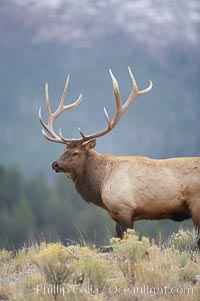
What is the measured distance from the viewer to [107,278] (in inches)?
301

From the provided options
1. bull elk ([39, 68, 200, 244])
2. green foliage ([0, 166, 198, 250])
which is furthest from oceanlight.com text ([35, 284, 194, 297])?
green foliage ([0, 166, 198, 250])

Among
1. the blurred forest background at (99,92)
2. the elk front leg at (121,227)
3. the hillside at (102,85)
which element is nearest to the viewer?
the elk front leg at (121,227)

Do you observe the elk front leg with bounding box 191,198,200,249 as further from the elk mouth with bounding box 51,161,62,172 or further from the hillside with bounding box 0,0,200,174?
the hillside with bounding box 0,0,200,174

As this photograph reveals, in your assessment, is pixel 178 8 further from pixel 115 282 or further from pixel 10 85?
pixel 115 282

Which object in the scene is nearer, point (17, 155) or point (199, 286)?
point (199, 286)

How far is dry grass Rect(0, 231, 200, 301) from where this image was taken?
7242 mm

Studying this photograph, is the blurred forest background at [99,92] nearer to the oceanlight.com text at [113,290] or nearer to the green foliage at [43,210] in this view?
the green foliage at [43,210]

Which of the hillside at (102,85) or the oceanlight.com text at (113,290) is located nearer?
the oceanlight.com text at (113,290)

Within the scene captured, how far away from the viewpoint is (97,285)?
7508mm

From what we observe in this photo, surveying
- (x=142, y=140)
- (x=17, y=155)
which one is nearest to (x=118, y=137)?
(x=142, y=140)

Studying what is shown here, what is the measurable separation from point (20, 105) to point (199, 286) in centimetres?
17582

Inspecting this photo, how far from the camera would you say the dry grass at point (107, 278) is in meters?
7.24

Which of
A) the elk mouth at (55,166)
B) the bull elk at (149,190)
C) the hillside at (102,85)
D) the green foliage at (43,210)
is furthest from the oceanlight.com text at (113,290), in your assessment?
the hillside at (102,85)

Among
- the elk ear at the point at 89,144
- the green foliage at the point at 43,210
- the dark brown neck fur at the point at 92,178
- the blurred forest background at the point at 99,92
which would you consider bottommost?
the green foliage at the point at 43,210
